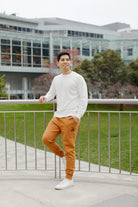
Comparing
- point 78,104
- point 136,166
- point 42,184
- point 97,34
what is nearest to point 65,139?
point 78,104

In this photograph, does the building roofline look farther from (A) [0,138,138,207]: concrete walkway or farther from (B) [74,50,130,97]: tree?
(A) [0,138,138,207]: concrete walkway

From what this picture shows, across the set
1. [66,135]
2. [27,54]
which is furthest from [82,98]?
[27,54]

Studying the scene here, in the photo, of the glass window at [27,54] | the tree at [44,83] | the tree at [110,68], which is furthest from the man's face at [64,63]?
the glass window at [27,54]

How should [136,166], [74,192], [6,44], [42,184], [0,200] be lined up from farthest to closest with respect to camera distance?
1. [6,44]
2. [136,166]
3. [42,184]
4. [74,192]
5. [0,200]

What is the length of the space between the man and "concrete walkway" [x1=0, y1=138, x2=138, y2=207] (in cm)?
24

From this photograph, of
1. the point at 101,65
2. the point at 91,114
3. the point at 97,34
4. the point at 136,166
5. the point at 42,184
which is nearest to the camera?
the point at 42,184

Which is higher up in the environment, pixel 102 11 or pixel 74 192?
pixel 102 11

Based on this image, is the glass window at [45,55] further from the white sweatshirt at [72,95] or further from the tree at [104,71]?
the white sweatshirt at [72,95]

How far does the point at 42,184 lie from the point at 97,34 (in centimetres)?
5149

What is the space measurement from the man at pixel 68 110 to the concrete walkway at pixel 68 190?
24 centimetres

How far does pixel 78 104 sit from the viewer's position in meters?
3.77

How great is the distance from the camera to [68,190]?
3752 millimetres

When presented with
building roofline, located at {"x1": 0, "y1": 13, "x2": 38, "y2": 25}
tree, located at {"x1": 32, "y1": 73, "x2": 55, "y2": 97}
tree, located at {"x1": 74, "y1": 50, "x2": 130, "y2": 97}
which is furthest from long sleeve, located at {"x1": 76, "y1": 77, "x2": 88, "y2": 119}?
building roofline, located at {"x1": 0, "y1": 13, "x2": 38, "y2": 25}

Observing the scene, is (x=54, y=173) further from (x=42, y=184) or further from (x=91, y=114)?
(x=91, y=114)
